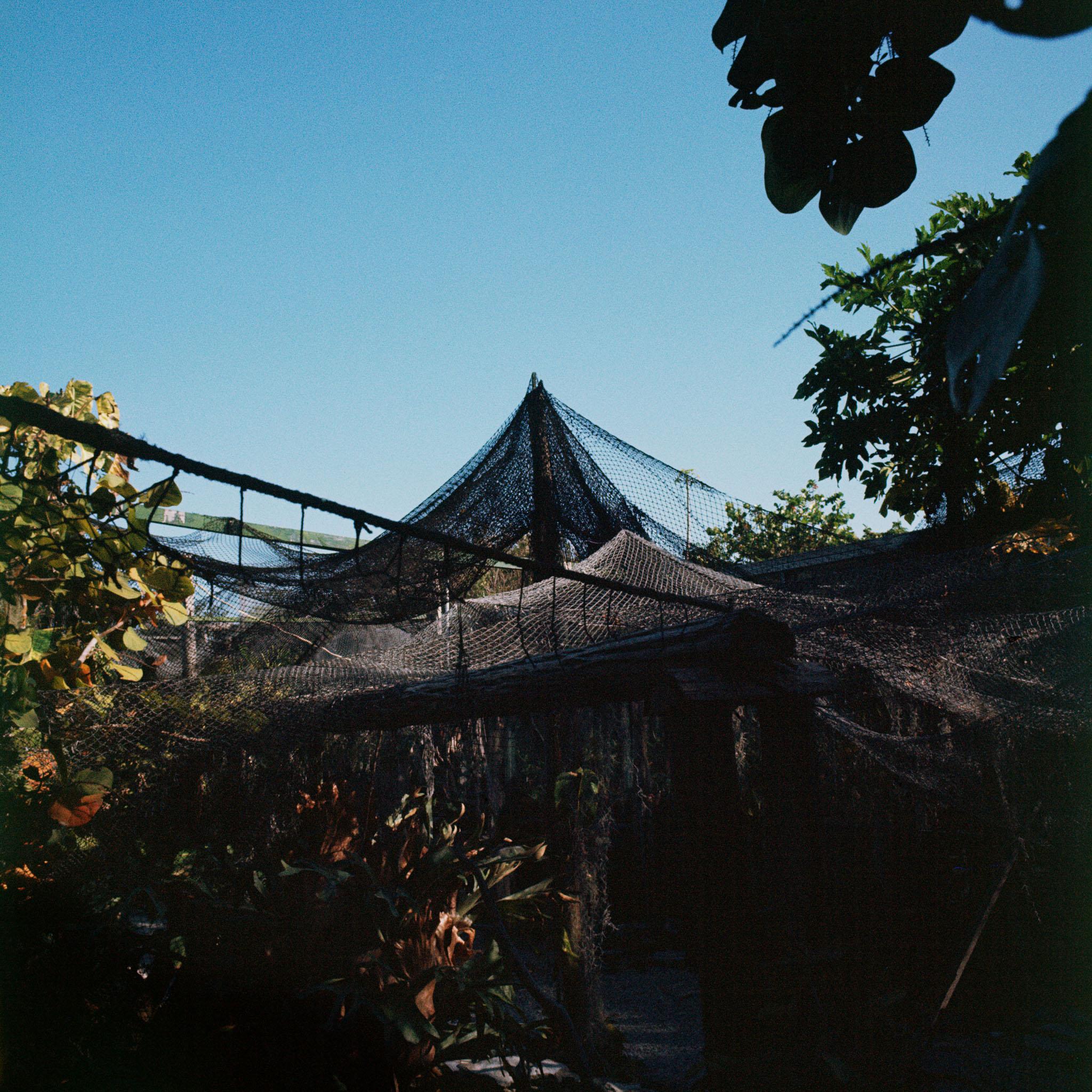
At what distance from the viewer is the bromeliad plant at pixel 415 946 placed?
3070 mm

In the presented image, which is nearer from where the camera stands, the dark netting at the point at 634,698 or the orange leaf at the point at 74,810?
the orange leaf at the point at 74,810

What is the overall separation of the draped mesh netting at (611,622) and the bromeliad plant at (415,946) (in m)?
0.92

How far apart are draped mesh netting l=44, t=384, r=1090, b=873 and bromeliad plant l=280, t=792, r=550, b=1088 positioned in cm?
92

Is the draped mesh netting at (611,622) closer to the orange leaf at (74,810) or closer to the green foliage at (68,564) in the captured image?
the green foliage at (68,564)

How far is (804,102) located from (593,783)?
4.98 metres

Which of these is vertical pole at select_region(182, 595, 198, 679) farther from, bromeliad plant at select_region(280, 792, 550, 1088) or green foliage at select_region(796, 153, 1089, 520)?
green foliage at select_region(796, 153, 1089, 520)

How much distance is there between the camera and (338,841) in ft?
12.4

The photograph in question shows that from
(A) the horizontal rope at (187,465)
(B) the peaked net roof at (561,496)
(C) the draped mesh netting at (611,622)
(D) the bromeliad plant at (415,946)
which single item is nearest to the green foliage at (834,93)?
(A) the horizontal rope at (187,465)

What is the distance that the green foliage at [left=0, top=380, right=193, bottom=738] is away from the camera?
1.77 m

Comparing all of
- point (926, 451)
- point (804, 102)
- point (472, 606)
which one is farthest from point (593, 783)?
point (804, 102)

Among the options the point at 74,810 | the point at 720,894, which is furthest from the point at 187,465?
the point at 720,894

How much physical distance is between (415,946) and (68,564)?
7.67ft

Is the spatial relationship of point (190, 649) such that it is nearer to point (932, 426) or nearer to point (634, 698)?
point (634, 698)

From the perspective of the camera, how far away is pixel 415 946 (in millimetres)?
3389
